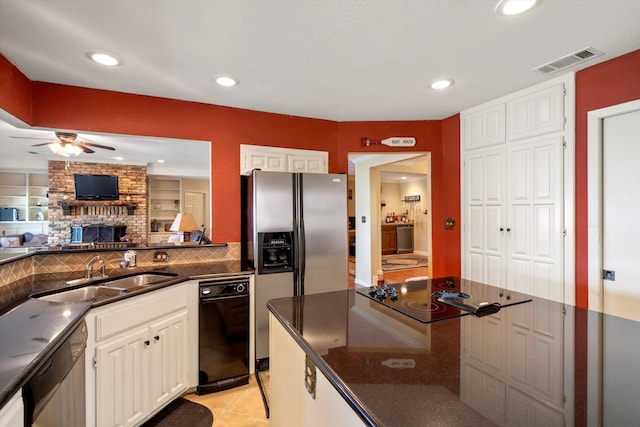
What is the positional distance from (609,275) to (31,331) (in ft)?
11.0

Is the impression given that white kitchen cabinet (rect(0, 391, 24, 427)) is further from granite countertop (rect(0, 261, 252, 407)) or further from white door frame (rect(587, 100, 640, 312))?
white door frame (rect(587, 100, 640, 312))

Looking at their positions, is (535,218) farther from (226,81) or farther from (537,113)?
(226,81)

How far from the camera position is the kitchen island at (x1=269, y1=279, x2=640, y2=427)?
69cm

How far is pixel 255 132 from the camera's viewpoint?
3148 millimetres

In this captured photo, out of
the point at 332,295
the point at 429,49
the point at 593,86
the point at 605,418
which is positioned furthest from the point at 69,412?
the point at 593,86

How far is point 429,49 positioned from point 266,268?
203 cm

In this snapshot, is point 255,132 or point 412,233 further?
point 412,233

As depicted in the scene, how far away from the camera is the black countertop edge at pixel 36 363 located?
841mm

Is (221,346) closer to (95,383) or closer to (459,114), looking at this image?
(95,383)

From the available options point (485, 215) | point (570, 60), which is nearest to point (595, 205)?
point (485, 215)

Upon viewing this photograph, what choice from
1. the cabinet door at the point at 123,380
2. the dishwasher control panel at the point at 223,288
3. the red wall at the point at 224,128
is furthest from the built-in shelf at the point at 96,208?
the cabinet door at the point at 123,380

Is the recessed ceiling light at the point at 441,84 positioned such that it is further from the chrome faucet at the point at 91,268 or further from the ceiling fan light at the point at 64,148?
the ceiling fan light at the point at 64,148

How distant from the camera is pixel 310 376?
110 cm

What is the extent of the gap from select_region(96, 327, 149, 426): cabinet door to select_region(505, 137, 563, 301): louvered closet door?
2.99m
